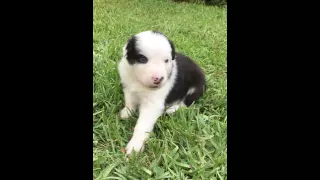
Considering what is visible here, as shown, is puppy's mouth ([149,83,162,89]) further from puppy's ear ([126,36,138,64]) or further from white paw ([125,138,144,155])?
white paw ([125,138,144,155])

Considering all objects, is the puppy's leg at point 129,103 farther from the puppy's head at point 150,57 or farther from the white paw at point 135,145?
the white paw at point 135,145

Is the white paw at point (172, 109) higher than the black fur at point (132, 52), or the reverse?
the black fur at point (132, 52)

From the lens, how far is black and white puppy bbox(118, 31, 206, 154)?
2.29m

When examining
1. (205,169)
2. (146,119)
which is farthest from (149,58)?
(205,169)

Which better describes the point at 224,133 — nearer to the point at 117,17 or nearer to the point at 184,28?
the point at 184,28

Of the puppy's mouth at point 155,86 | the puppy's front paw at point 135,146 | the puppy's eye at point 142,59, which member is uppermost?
the puppy's eye at point 142,59

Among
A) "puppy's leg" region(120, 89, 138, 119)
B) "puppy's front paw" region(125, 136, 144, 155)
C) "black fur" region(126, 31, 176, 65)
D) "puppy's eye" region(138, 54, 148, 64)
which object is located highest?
"black fur" region(126, 31, 176, 65)

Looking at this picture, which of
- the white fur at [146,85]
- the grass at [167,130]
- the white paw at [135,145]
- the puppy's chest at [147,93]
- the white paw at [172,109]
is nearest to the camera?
the grass at [167,130]

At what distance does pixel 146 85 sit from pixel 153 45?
308 millimetres

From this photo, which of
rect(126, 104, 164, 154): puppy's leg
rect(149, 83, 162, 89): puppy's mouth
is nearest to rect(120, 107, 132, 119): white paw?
rect(126, 104, 164, 154): puppy's leg

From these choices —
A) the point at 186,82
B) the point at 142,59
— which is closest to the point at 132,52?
the point at 142,59

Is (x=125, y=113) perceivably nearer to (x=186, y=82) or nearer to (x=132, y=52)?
(x=132, y=52)

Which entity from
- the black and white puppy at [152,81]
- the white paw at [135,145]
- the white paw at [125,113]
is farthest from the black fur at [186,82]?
the white paw at [135,145]

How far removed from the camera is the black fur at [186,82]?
9.34 feet
